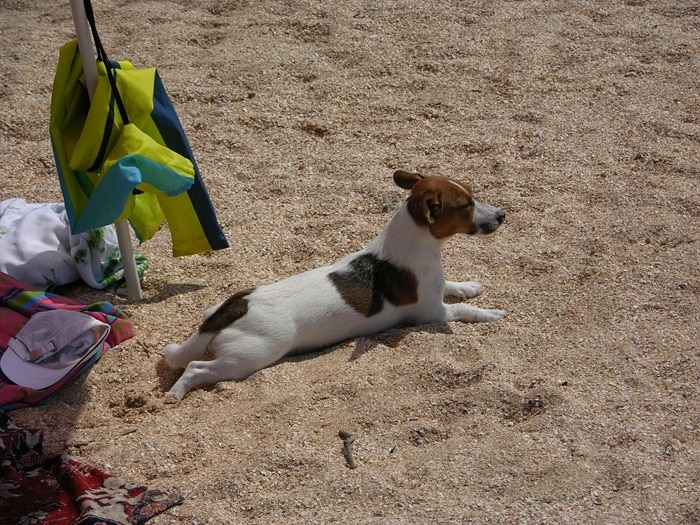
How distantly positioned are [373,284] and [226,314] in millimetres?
818

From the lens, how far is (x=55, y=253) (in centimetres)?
493

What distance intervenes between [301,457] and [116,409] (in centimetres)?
101

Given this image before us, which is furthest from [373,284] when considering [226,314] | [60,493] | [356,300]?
[60,493]

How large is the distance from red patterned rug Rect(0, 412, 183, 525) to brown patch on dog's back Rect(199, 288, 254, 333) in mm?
961

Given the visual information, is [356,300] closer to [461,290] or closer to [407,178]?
[461,290]

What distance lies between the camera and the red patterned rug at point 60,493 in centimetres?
335

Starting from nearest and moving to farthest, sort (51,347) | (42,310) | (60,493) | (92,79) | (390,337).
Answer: (60,493)
(51,347)
(92,79)
(42,310)
(390,337)

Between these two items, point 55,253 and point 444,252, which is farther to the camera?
point 444,252

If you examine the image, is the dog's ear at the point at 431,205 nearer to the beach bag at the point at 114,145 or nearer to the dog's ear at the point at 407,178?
the dog's ear at the point at 407,178

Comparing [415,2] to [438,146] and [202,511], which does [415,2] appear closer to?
[438,146]

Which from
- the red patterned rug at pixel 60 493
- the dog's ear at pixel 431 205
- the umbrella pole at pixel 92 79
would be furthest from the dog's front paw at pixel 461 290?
the red patterned rug at pixel 60 493

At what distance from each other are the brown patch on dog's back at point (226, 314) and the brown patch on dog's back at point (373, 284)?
0.51m

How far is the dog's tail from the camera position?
4309 millimetres

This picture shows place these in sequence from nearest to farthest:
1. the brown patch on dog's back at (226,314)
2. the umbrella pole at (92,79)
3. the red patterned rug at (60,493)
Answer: the red patterned rug at (60,493), the umbrella pole at (92,79), the brown patch on dog's back at (226,314)
